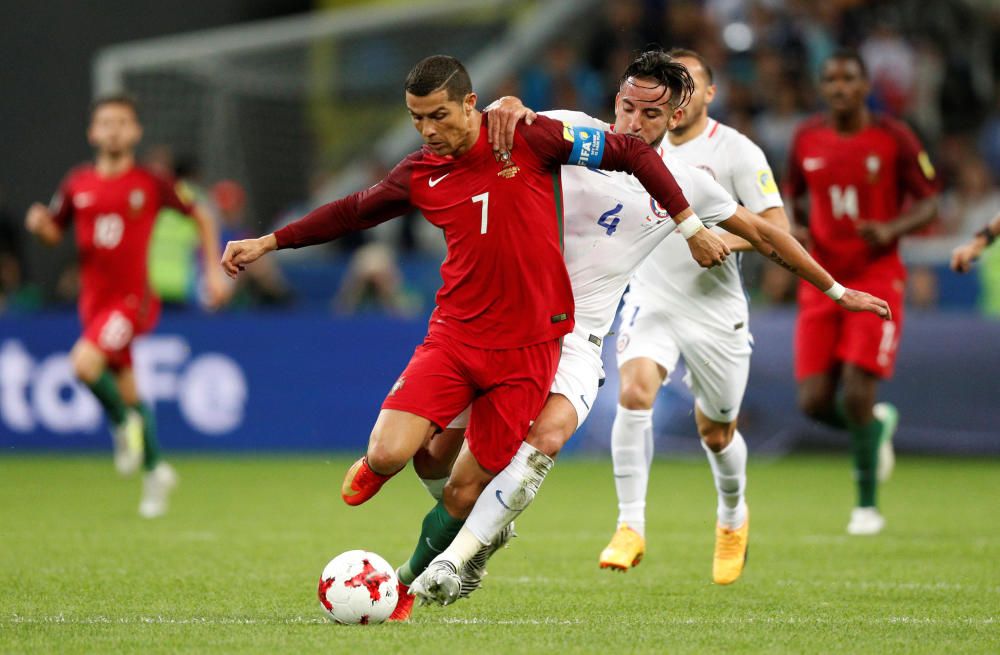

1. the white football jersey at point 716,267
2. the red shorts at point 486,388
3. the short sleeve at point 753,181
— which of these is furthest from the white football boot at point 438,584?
the short sleeve at point 753,181

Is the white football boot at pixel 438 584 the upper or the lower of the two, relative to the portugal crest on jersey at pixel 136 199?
lower

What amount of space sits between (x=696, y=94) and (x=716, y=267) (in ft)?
2.78

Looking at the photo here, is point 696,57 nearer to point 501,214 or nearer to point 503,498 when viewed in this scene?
point 501,214

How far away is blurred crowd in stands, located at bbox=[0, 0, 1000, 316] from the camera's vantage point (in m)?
16.6

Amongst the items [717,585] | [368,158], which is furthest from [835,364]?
[368,158]

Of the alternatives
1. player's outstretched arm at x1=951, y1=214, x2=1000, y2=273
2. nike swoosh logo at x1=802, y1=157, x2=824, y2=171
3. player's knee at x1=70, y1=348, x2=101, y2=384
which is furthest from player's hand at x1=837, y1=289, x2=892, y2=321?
player's knee at x1=70, y1=348, x2=101, y2=384

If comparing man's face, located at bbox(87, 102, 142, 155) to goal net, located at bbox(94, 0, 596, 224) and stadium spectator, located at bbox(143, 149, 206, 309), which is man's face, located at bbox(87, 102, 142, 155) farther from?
goal net, located at bbox(94, 0, 596, 224)

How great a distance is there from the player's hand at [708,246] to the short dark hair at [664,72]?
1007mm

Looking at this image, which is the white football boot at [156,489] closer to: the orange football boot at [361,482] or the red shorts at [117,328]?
the red shorts at [117,328]

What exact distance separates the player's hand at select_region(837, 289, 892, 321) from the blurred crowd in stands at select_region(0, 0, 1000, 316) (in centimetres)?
950

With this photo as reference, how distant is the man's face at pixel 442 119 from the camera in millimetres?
5891

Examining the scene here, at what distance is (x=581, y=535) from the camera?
9.30m

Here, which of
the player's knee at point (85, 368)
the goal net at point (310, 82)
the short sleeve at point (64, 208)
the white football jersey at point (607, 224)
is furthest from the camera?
the goal net at point (310, 82)

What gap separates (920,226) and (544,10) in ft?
42.3
